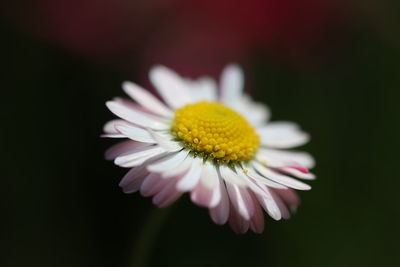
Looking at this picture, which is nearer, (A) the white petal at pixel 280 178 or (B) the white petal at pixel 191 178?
(B) the white petal at pixel 191 178

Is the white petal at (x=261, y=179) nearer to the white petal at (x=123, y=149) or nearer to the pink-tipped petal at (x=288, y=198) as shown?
the pink-tipped petal at (x=288, y=198)

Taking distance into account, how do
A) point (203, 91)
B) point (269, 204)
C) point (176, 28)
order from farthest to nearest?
point (176, 28) → point (203, 91) → point (269, 204)

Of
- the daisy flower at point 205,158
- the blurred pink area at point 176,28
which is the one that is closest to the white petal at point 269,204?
the daisy flower at point 205,158

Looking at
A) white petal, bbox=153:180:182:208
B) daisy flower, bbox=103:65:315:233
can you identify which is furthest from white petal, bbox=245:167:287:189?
white petal, bbox=153:180:182:208

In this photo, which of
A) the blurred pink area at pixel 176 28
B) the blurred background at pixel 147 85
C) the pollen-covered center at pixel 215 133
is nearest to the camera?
the pollen-covered center at pixel 215 133

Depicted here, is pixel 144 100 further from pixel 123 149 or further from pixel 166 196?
pixel 166 196

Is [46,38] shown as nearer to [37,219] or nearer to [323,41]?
[37,219]

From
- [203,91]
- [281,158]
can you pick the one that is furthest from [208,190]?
[203,91]
